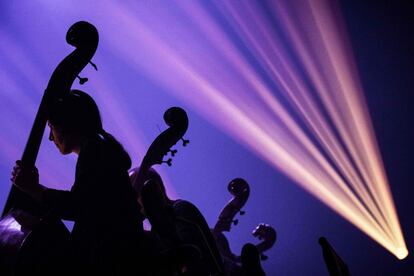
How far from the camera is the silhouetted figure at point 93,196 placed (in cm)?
137

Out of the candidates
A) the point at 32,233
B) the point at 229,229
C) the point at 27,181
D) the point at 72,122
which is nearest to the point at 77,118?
the point at 72,122

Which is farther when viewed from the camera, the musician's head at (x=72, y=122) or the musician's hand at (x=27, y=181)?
the musician's head at (x=72, y=122)

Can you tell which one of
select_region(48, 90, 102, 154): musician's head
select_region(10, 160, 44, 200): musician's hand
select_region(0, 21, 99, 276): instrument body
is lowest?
select_region(0, 21, 99, 276): instrument body

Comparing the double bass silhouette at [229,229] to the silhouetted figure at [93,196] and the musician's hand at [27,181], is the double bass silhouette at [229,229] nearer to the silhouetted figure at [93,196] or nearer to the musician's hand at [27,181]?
the silhouetted figure at [93,196]

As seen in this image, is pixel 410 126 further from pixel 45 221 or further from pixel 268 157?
pixel 45 221

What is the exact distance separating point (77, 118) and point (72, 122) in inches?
1.4

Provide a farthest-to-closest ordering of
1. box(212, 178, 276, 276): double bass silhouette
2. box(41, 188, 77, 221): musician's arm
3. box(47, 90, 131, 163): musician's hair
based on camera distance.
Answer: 1. box(212, 178, 276, 276): double bass silhouette
2. box(47, 90, 131, 163): musician's hair
3. box(41, 188, 77, 221): musician's arm

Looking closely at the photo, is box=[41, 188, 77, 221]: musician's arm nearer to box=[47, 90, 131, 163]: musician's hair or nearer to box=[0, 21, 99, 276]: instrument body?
box=[0, 21, 99, 276]: instrument body

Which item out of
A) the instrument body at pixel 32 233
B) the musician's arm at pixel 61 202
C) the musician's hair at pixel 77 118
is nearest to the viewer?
the instrument body at pixel 32 233

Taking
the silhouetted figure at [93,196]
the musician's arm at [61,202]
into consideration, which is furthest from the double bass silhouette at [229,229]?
the musician's arm at [61,202]

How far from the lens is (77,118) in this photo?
1.77 m

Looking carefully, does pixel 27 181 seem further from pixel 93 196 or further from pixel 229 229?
pixel 229 229

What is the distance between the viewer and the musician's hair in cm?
177

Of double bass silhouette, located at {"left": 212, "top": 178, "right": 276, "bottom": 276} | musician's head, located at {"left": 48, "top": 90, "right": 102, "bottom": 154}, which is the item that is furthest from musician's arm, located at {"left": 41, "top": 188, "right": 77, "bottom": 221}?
double bass silhouette, located at {"left": 212, "top": 178, "right": 276, "bottom": 276}
